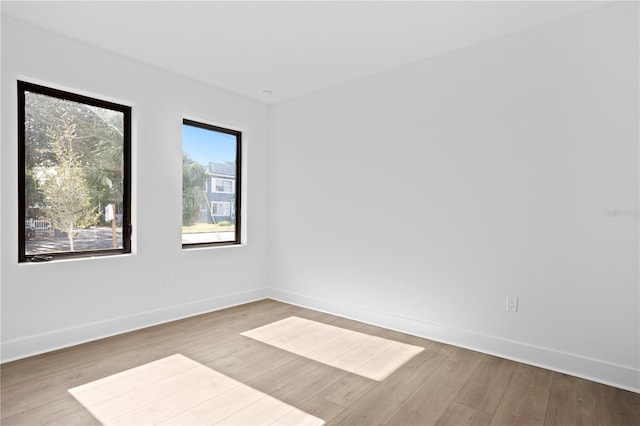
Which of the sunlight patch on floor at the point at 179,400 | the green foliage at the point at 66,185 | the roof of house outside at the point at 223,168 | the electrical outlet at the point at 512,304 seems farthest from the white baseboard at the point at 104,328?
the electrical outlet at the point at 512,304

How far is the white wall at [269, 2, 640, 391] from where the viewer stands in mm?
2586

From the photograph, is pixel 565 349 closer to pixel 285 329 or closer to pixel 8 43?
pixel 285 329

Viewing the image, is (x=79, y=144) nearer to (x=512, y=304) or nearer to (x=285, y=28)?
(x=285, y=28)

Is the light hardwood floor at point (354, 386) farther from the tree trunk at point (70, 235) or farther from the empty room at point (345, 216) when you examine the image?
the tree trunk at point (70, 235)

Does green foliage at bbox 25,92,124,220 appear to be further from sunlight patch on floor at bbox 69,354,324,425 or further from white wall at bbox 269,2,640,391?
white wall at bbox 269,2,640,391

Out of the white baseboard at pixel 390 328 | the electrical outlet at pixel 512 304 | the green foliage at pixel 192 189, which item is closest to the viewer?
the white baseboard at pixel 390 328

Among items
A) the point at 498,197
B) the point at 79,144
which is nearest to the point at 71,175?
the point at 79,144

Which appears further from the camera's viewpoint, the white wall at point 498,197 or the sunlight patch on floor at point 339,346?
the sunlight patch on floor at point 339,346

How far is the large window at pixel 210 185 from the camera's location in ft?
13.8

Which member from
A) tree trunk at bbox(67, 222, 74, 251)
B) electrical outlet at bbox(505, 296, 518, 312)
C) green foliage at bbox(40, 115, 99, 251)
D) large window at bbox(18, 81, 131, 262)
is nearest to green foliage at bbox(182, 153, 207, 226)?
large window at bbox(18, 81, 131, 262)

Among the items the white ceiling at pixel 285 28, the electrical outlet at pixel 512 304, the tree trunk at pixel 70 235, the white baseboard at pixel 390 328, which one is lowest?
the white baseboard at pixel 390 328

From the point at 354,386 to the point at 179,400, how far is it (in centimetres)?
118

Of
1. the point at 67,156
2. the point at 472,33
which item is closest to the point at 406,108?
the point at 472,33

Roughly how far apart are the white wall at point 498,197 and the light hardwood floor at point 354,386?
333 millimetres
